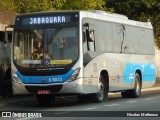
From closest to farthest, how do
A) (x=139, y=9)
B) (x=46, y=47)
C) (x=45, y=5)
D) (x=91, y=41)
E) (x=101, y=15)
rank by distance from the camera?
(x=46, y=47)
(x=91, y=41)
(x=101, y=15)
(x=45, y=5)
(x=139, y=9)

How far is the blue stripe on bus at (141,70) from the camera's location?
2289 cm

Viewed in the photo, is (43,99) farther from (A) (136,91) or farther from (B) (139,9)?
(B) (139,9)

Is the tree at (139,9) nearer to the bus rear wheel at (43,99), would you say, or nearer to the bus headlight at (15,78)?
the bus rear wheel at (43,99)

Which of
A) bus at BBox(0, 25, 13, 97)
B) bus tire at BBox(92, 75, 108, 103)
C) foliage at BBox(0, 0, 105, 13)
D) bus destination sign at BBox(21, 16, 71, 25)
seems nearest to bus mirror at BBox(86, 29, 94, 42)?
bus destination sign at BBox(21, 16, 71, 25)

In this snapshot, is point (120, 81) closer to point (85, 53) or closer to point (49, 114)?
point (85, 53)

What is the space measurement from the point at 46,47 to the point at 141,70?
6.69 meters

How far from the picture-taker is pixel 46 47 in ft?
61.9

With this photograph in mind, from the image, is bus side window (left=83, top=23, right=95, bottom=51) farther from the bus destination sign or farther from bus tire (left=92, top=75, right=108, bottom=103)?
bus tire (left=92, top=75, right=108, bottom=103)

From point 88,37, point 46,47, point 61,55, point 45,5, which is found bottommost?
point 61,55

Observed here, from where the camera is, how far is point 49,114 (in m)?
16.5

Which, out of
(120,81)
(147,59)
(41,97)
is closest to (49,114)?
(41,97)

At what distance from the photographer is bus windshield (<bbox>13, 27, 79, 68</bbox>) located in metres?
18.7

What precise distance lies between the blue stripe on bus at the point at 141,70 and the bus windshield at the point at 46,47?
4508 mm

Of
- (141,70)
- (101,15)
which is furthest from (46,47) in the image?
(141,70)
